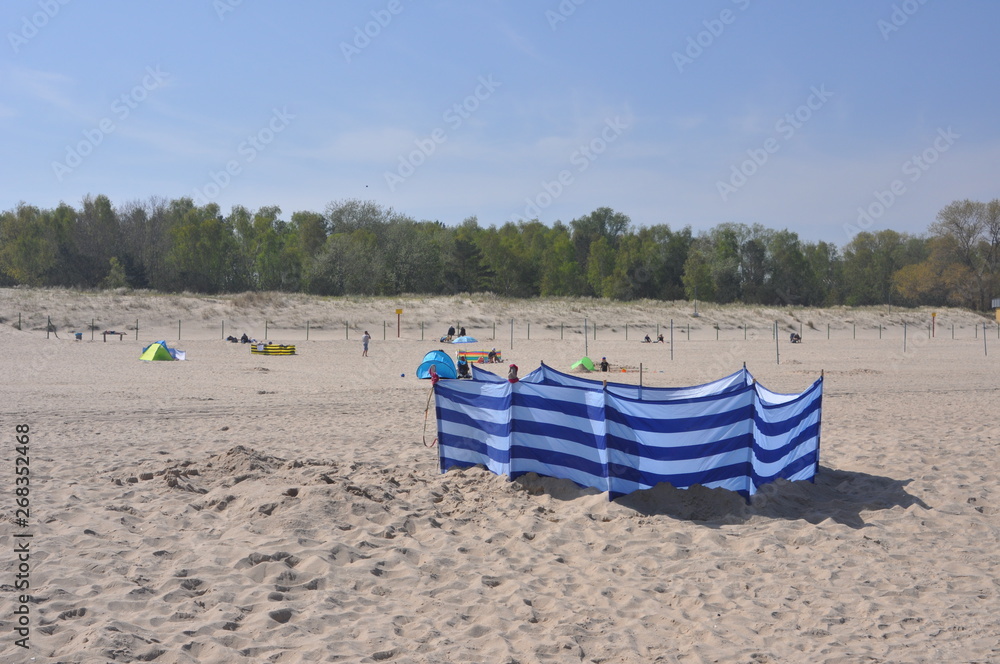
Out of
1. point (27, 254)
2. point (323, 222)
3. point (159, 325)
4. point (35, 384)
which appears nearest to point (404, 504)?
point (35, 384)

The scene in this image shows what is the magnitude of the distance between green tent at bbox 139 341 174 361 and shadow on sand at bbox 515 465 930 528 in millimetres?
22930

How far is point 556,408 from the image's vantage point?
912cm

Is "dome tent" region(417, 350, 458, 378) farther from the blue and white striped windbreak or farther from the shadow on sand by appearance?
the shadow on sand

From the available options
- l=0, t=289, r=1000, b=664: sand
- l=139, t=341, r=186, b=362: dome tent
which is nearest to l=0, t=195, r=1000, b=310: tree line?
l=139, t=341, r=186, b=362: dome tent

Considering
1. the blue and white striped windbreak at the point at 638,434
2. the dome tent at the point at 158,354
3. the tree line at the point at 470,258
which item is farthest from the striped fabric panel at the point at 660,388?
the tree line at the point at 470,258

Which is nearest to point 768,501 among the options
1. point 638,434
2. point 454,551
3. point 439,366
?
point 638,434

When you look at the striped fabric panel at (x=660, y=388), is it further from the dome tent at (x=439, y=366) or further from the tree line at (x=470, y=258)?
the tree line at (x=470, y=258)

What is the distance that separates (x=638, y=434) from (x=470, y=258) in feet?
240

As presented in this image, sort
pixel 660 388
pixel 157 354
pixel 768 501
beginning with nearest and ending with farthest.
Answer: pixel 768 501 → pixel 660 388 → pixel 157 354

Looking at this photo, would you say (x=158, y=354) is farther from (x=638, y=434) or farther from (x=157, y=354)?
(x=638, y=434)

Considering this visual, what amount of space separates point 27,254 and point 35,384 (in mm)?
57613

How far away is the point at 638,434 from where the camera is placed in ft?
28.8

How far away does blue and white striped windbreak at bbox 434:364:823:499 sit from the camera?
8758 mm

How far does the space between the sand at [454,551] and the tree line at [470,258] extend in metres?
60.7
